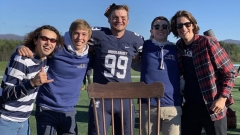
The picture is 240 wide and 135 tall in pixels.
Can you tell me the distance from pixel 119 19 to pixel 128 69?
0.53 m

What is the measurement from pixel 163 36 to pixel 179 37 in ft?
0.56

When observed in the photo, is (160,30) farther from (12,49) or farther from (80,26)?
(12,49)

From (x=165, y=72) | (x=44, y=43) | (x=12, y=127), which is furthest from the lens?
(x=165, y=72)

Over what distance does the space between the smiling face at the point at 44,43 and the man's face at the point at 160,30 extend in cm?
108

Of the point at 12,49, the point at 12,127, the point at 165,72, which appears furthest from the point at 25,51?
the point at 12,49

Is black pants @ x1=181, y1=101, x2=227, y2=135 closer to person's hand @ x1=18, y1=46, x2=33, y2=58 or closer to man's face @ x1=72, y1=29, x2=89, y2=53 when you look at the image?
man's face @ x1=72, y1=29, x2=89, y2=53

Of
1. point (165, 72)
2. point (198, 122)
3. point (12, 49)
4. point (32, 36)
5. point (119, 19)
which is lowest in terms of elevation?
point (12, 49)

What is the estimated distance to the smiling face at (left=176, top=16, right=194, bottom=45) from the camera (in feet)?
10.5

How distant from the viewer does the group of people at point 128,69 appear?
119 inches

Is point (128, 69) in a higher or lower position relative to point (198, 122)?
higher

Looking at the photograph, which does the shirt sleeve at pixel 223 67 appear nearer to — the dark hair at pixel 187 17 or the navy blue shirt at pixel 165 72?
the dark hair at pixel 187 17

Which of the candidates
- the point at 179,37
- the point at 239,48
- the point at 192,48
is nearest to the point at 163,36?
the point at 179,37

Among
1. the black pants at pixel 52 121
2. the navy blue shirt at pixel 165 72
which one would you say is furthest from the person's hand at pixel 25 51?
the navy blue shirt at pixel 165 72

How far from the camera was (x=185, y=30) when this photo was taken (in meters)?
3.20
